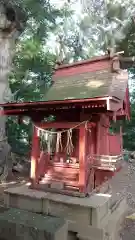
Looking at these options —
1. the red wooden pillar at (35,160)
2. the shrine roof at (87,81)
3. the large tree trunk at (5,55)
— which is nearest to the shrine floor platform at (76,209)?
the red wooden pillar at (35,160)

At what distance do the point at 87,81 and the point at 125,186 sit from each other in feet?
25.7

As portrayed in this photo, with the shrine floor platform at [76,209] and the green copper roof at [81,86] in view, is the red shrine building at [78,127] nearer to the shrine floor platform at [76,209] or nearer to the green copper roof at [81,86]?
the green copper roof at [81,86]

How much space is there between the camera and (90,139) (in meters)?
6.56

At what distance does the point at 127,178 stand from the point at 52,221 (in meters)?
10.0

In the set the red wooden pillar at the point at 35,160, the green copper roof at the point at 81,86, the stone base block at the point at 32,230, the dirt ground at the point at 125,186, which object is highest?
the green copper roof at the point at 81,86

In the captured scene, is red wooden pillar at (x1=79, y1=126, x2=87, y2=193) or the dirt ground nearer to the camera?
red wooden pillar at (x1=79, y1=126, x2=87, y2=193)

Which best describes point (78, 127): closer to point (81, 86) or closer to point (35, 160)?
point (81, 86)

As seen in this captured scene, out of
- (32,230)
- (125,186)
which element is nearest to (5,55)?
(32,230)

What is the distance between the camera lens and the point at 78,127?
6059 millimetres

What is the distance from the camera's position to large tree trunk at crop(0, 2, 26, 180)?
1040cm

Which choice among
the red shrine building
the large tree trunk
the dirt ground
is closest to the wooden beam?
the red shrine building

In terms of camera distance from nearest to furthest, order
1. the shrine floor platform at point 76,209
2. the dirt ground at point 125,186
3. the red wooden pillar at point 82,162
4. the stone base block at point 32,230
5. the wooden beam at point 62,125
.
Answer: the stone base block at point 32,230 → the shrine floor platform at point 76,209 → the red wooden pillar at point 82,162 → the wooden beam at point 62,125 → the dirt ground at point 125,186

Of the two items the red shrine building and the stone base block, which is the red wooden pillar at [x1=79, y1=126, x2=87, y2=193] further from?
the stone base block

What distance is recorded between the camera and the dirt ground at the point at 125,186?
7.31 meters
